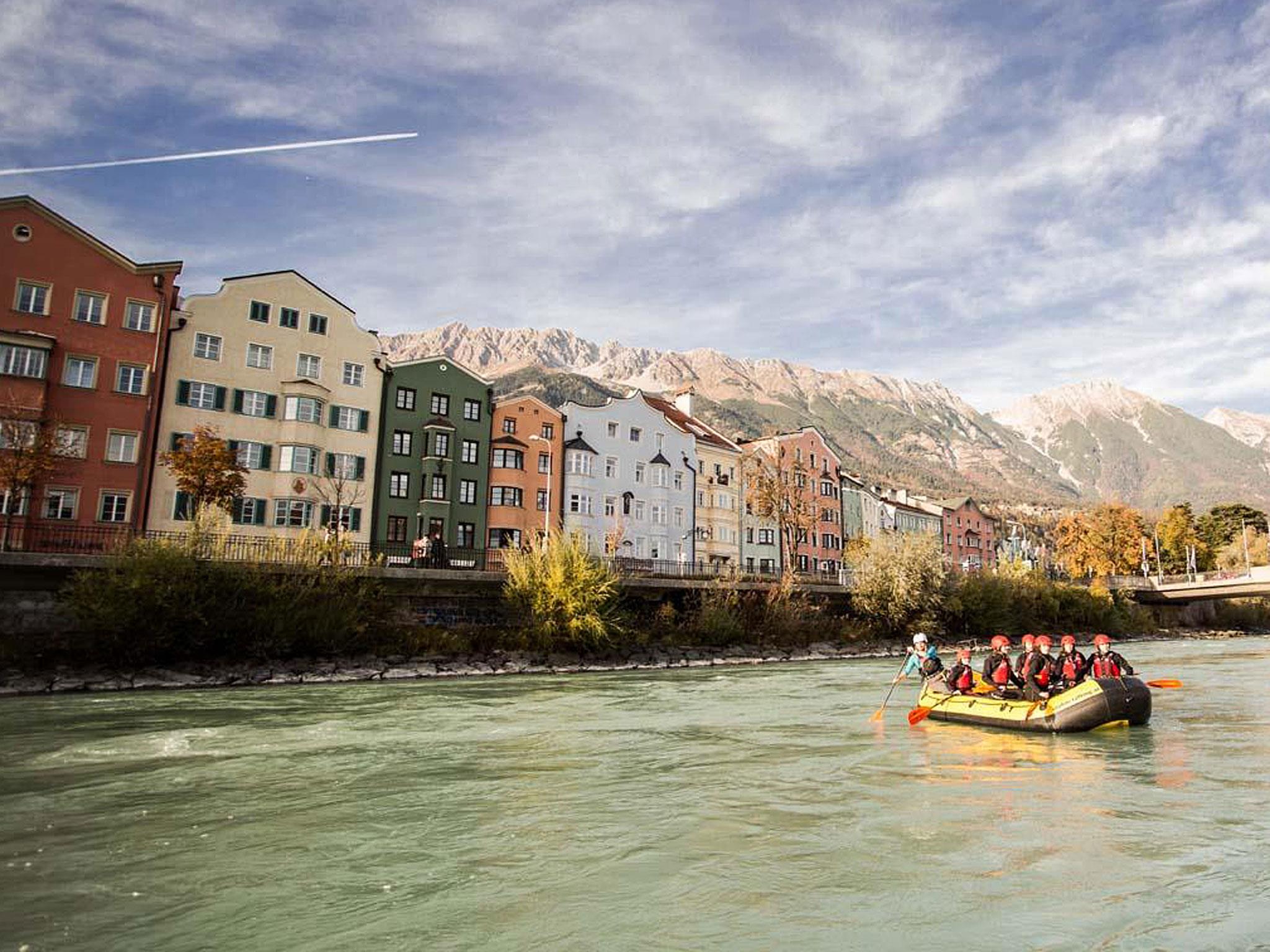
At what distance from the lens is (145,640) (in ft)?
88.9

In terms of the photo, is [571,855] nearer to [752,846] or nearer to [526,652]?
[752,846]

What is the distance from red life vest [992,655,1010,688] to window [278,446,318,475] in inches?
1415

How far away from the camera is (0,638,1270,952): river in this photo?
23.8 ft

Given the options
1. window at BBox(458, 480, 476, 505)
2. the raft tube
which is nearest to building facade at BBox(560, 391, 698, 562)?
window at BBox(458, 480, 476, 505)

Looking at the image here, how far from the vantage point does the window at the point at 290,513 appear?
4378 cm

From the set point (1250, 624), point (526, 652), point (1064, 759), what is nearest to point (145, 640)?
point (526, 652)

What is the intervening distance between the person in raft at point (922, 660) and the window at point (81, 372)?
36.5 m

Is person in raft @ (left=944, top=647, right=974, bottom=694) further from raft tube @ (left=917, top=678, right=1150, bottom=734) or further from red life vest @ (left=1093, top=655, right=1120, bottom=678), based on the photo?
red life vest @ (left=1093, top=655, right=1120, bottom=678)

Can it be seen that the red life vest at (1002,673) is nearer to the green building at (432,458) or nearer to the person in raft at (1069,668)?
the person in raft at (1069,668)

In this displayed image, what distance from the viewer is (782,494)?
63156mm

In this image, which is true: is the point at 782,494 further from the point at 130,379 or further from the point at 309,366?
the point at 130,379

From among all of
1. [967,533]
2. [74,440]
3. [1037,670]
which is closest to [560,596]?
[1037,670]

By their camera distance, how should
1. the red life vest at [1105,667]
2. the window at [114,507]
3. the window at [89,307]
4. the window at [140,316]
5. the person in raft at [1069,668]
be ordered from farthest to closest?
the window at [140,316], the window at [89,307], the window at [114,507], the red life vest at [1105,667], the person in raft at [1069,668]

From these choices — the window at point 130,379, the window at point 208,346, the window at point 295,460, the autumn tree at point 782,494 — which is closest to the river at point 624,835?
the window at point 130,379
